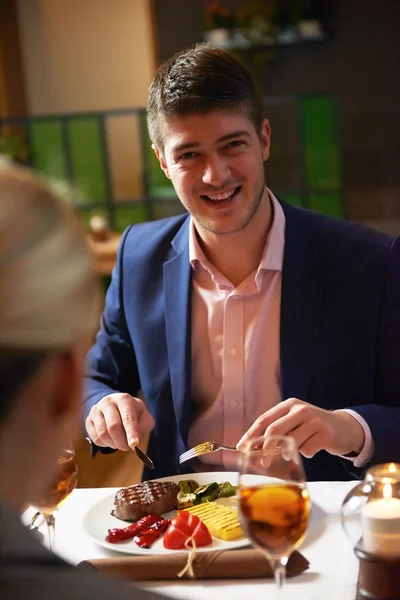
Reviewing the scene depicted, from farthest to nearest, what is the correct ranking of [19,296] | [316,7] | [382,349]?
[316,7] → [382,349] → [19,296]

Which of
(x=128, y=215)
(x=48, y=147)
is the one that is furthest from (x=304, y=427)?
(x=48, y=147)

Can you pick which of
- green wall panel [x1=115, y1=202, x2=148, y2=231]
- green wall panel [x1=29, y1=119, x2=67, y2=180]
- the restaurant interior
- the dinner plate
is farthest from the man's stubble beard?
green wall panel [x1=29, y1=119, x2=67, y2=180]

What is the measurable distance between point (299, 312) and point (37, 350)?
1.41 metres

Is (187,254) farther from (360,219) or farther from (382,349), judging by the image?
(360,219)

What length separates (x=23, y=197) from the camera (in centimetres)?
76

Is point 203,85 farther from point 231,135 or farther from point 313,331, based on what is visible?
point 313,331

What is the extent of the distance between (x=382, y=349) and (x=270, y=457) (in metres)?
0.93

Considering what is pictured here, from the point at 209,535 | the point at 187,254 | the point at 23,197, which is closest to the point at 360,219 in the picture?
the point at 187,254

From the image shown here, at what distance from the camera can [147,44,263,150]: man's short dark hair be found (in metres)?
2.04

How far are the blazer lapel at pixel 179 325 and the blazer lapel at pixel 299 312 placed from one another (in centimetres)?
24

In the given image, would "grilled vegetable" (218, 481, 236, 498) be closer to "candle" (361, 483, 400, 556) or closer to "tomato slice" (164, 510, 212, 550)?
"tomato slice" (164, 510, 212, 550)

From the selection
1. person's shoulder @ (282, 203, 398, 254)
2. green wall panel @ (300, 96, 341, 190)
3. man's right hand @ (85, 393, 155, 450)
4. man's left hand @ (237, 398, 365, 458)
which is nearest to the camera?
man's left hand @ (237, 398, 365, 458)

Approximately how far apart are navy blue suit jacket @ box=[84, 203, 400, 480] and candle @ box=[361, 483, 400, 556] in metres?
0.72

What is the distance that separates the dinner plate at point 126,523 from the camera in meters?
1.47
